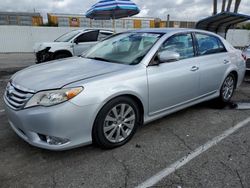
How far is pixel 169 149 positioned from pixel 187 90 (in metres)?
1.14

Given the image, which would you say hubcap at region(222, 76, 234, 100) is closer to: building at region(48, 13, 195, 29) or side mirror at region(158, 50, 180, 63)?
side mirror at region(158, 50, 180, 63)

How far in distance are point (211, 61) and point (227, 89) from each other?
37.8 inches

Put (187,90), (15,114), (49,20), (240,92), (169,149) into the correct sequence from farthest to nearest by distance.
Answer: (49,20), (240,92), (187,90), (169,149), (15,114)

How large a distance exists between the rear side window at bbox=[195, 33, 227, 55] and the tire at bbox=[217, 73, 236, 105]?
59cm

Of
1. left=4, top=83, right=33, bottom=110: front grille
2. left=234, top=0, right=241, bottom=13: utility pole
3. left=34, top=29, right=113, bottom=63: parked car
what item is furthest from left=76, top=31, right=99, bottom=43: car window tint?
left=234, top=0, right=241, bottom=13: utility pole

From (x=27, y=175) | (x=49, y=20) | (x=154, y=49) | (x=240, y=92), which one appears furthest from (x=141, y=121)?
(x=49, y=20)

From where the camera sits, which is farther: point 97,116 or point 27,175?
point 97,116

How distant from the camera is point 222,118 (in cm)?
423

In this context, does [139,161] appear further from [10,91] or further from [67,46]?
[67,46]

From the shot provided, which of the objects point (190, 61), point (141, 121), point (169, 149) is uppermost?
point (190, 61)

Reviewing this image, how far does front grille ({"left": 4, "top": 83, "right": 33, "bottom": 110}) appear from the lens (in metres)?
2.71

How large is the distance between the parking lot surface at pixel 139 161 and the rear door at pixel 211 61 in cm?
82

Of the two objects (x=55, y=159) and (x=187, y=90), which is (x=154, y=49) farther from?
(x=55, y=159)

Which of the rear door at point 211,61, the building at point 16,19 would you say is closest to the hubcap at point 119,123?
the rear door at point 211,61
